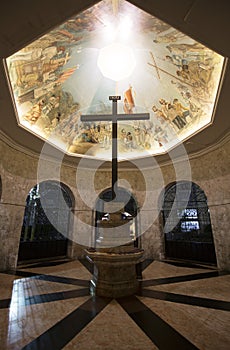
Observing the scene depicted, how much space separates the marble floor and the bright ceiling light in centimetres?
778

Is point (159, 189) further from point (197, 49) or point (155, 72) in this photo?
point (197, 49)

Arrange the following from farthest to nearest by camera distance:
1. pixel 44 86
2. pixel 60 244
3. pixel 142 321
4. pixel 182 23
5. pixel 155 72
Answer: pixel 60 244 < pixel 155 72 < pixel 44 86 < pixel 182 23 < pixel 142 321

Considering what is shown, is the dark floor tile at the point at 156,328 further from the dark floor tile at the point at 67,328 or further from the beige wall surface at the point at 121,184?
the beige wall surface at the point at 121,184

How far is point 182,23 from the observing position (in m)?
3.41

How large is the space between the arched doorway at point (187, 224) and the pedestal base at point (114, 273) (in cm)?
518

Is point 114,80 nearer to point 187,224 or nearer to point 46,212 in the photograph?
point 46,212

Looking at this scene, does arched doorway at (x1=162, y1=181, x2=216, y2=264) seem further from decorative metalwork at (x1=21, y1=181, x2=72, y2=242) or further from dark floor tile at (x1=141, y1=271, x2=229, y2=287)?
decorative metalwork at (x1=21, y1=181, x2=72, y2=242)

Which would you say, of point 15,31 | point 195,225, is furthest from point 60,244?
point 15,31

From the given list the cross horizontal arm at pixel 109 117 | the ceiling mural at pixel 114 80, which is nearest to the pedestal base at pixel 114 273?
the cross horizontal arm at pixel 109 117

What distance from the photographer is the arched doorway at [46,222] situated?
8.56 meters

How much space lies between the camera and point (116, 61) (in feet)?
24.9

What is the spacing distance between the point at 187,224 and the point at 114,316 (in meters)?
6.90

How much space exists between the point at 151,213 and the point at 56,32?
8.62 metres

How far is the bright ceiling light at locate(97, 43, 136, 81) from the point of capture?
684 cm
